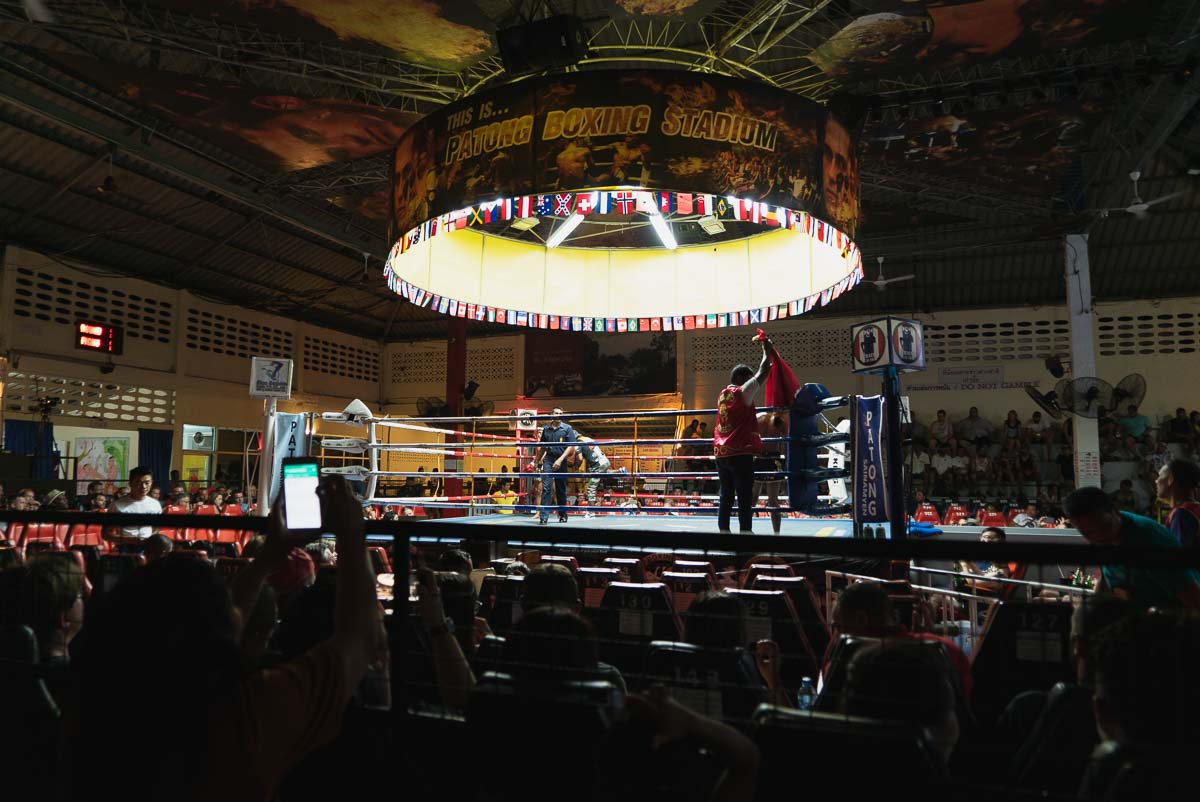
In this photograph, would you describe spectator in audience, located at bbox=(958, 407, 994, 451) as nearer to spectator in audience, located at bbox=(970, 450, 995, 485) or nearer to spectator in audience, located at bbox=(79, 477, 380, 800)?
spectator in audience, located at bbox=(970, 450, 995, 485)

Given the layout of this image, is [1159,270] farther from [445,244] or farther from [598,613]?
[598,613]

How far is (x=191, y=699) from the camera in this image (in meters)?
1.22

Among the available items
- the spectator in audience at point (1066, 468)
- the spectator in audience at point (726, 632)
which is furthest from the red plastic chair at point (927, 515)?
the spectator in audience at point (726, 632)

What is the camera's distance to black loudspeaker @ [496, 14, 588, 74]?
6590 millimetres

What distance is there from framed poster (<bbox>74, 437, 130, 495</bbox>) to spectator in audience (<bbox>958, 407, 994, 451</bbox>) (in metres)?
18.7

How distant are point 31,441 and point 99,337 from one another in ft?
7.97

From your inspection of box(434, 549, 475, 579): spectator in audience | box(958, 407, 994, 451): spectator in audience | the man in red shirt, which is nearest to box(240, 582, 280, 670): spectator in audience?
box(434, 549, 475, 579): spectator in audience

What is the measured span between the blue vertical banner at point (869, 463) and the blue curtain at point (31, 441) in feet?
48.3

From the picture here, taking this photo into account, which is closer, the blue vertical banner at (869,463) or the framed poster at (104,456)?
the blue vertical banner at (869,463)

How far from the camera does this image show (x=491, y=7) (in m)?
8.44

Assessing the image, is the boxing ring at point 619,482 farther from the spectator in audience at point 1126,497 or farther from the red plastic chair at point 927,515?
the spectator in audience at point 1126,497

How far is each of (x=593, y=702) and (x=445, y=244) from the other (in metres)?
7.06

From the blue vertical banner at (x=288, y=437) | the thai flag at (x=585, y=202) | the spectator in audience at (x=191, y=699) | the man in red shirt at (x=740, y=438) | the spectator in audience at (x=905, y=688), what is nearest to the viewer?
the spectator in audience at (x=191, y=699)

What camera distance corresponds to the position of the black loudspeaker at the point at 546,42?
659 cm
